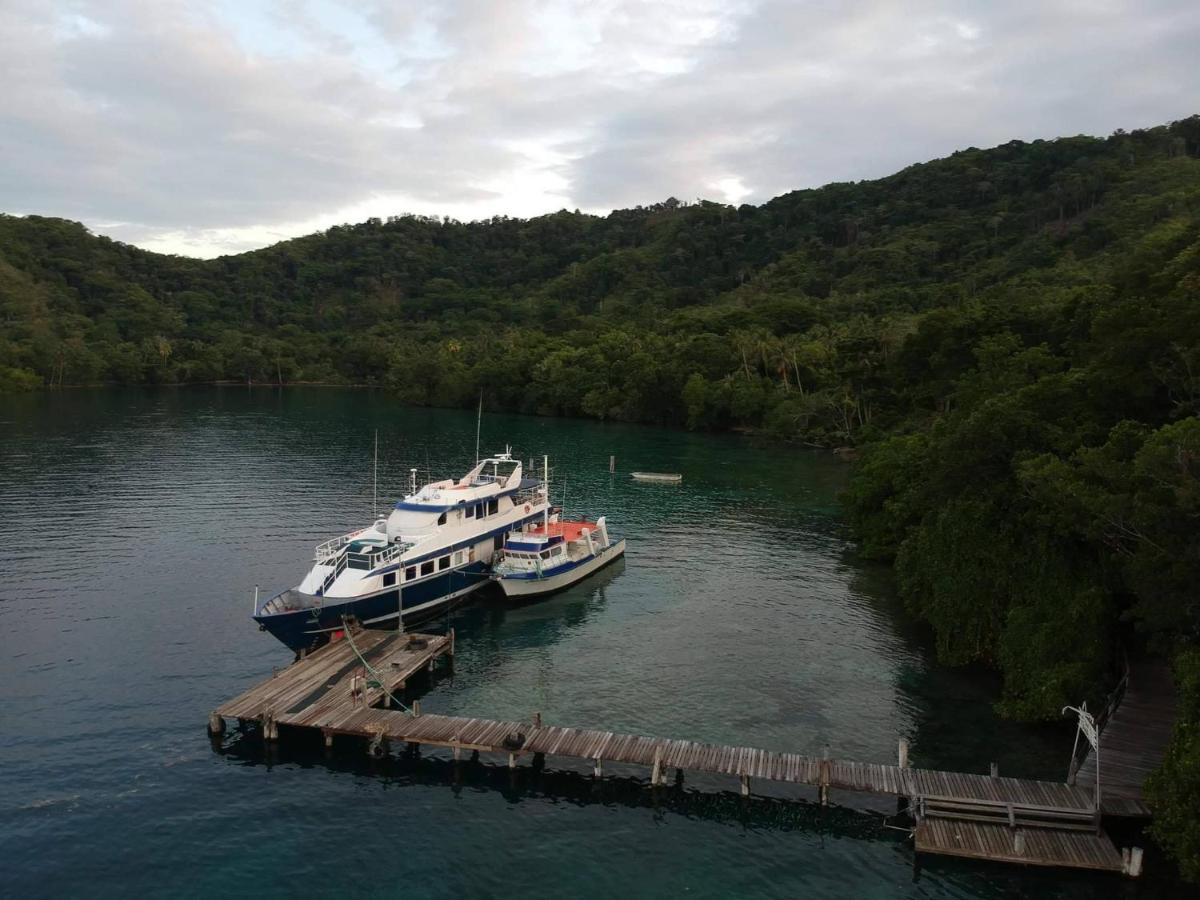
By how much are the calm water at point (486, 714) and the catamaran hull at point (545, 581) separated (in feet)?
3.53

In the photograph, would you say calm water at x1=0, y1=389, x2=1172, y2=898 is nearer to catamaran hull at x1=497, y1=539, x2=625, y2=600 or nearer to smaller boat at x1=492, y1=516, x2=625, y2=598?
catamaran hull at x1=497, y1=539, x2=625, y2=600

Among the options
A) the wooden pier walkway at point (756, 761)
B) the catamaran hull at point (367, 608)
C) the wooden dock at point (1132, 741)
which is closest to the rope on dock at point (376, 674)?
the wooden pier walkway at point (756, 761)

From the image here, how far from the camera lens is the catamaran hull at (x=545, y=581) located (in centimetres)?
5116

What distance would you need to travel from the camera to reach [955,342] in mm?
74188

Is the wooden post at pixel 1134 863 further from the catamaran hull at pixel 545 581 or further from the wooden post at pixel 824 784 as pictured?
the catamaran hull at pixel 545 581

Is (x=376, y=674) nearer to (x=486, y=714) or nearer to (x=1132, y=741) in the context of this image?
(x=486, y=714)

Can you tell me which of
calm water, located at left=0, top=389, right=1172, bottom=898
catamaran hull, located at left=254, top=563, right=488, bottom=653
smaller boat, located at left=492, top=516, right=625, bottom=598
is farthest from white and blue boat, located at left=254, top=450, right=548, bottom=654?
calm water, located at left=0, top=389, right=1172, bottom=898

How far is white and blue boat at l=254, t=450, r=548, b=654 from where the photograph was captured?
1625 inches

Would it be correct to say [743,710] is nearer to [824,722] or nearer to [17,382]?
[824,722]

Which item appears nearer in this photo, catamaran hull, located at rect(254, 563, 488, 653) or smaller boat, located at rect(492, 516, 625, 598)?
catamaran hull, located at rect(254, 563, 488, 653)

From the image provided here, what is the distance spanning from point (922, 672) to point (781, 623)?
9.07m

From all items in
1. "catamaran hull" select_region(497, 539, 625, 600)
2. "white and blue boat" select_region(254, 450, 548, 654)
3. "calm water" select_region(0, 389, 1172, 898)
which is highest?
"white and blue boat" select_region(254, 450, 548, 654)

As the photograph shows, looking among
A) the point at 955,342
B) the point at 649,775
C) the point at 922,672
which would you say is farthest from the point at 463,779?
the point at 955,342

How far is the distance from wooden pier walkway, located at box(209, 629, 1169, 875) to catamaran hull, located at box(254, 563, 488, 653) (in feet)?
Result: 8.87
